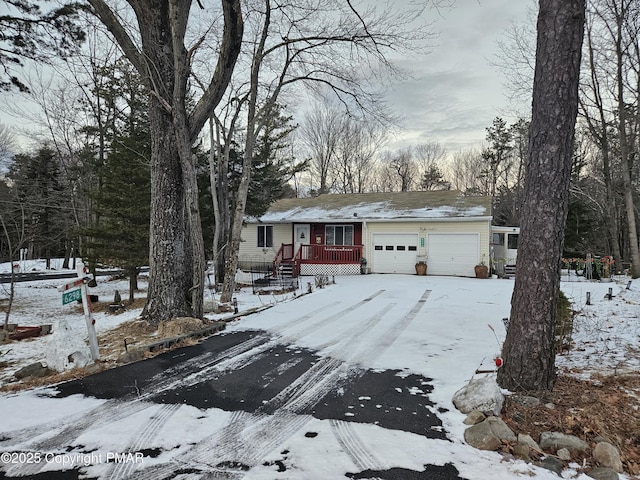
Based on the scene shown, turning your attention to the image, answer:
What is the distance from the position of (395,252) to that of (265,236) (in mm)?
6986

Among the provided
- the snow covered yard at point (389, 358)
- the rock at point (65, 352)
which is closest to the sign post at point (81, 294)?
the rock at point (65, 352)

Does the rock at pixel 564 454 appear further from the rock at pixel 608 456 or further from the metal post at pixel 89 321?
the metal post at pixel 89 321

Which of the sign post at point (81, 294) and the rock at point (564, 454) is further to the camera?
the sign post at point (81, 294)

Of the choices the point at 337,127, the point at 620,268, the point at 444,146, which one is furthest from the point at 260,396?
the point at 444,146

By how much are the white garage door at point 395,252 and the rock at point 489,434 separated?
43.8 ft

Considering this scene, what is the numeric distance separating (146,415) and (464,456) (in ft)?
8.61

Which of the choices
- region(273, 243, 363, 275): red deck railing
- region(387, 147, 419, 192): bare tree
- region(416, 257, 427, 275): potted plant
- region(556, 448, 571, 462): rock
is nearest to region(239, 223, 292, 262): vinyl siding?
region(273, 243, 363, 275): red deck railing

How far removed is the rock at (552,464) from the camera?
236cm

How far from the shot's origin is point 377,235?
16.6m

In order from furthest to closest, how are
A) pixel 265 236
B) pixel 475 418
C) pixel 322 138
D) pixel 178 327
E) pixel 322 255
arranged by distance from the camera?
1. pixel 322 138
2. pixel 265 236
3. pixel 322 255
4. pixel 178 327
5. pixel 475 418

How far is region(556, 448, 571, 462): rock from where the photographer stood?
249cm

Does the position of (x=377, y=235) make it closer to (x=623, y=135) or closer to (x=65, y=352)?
(x=623, y=135)

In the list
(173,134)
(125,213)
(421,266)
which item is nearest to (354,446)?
(173,134)

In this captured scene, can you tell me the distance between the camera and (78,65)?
9461 millimetres
